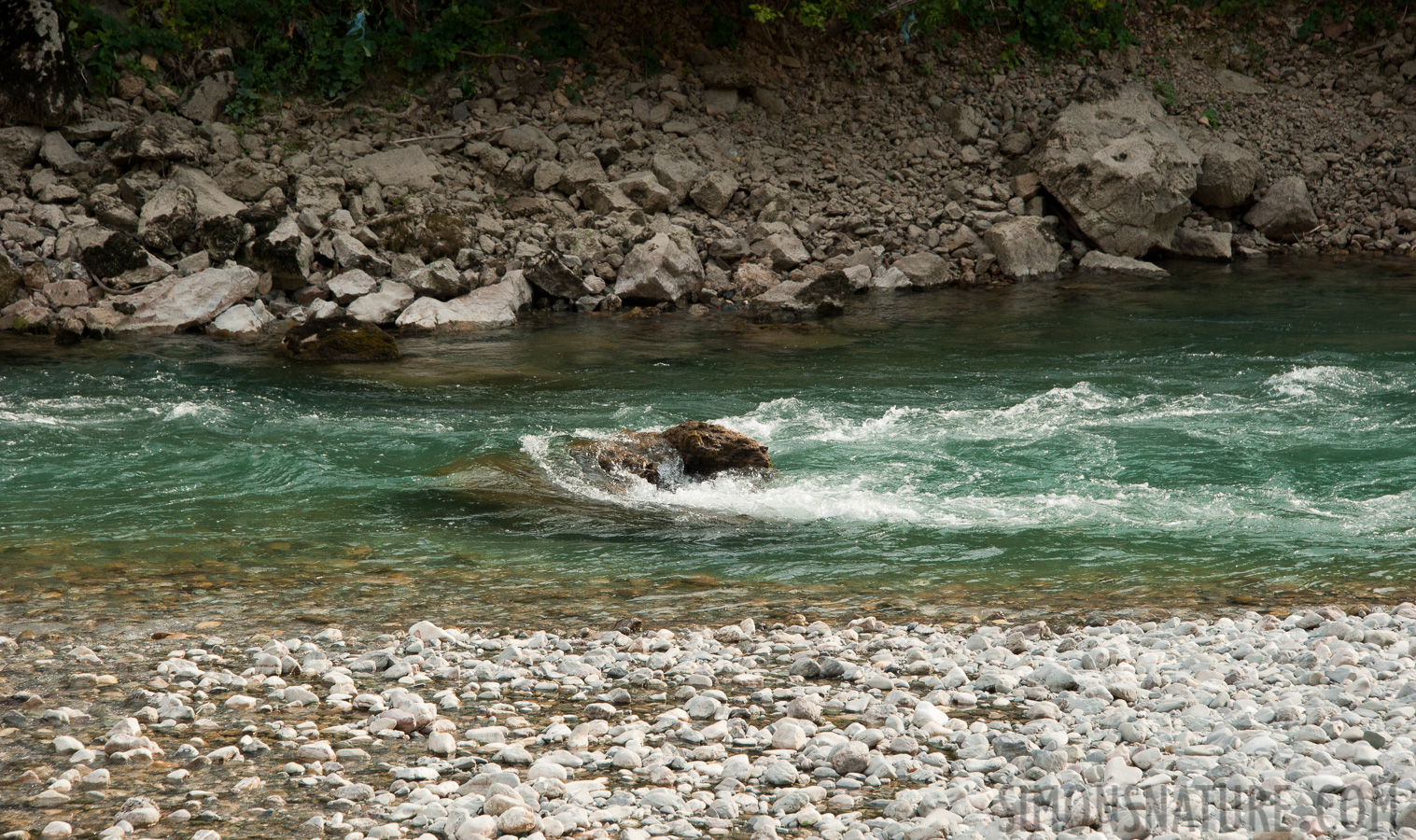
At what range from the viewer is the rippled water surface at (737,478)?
7031 mm

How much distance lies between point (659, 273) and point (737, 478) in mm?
9302

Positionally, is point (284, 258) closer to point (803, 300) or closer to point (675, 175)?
point (675, 175)

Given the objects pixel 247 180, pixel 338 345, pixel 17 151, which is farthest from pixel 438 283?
pixel 17 151

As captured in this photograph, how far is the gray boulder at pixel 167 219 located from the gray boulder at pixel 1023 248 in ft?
43.6

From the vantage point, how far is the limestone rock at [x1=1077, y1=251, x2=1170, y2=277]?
20.6 metres

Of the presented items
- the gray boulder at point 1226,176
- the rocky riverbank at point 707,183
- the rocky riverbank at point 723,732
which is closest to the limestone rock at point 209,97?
the rocky riverbank at point 707,183

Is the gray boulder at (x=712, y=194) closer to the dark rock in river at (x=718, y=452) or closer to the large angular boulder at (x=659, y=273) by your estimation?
the large angular boulder at (x=659, y=273)

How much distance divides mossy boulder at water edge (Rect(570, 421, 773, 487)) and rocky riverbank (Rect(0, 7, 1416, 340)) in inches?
310

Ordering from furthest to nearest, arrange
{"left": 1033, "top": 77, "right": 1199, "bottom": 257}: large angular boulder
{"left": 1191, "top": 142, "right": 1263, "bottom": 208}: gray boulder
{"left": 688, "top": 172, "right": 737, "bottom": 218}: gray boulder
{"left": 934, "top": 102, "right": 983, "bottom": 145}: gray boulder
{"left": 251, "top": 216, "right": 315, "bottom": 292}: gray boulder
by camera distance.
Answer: {"left": 934, "top": 102, "right": 983, "bottom": 145}: gray boulder → {"left": 1191, "top": 142, "right": 1263, "bottom": 208}: gray boulder → {"left": 1033, "top": 77, "right": 1199, "bottom": 257}: large angular boulder → {"left": 688, "top": 172, "right": 737, "bottom": 218}: gray boulder → {"left": 251, "top": 216, "right": 315, "bottom": 292}: gray boulder

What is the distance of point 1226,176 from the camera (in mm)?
22547

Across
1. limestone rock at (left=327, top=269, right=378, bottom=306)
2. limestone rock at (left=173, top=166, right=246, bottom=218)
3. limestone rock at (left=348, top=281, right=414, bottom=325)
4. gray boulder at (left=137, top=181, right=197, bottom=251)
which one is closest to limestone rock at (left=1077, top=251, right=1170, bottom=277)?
limestone rock at (left=348, top=281, right=414, bottom=325)

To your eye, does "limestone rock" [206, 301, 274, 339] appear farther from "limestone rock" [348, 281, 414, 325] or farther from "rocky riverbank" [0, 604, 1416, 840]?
"rocky riverbank" [0, 604, 1416, 840]

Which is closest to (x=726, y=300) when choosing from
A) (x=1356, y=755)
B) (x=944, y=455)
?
(x=944, y=455)

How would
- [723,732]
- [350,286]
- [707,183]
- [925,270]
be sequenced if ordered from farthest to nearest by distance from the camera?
[707,183], [925,270], [350,286], [723,732]
